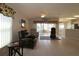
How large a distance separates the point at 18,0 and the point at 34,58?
0.97 m

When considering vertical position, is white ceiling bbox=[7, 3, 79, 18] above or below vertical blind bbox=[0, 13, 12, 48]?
above

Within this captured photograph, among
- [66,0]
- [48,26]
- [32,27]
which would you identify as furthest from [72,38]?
[66,0]

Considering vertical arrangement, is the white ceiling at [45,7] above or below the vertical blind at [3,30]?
above

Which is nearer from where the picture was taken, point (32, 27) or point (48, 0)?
point (48, 0)

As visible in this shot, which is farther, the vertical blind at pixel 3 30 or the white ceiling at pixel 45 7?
the white ceiling at pixel 45 7

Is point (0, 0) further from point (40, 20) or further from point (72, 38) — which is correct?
point (40, 20)

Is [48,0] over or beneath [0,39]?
over

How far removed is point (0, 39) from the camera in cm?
470

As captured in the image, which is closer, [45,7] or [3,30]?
[3,30]

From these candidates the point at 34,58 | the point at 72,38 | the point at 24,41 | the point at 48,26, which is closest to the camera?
the point at 34,58

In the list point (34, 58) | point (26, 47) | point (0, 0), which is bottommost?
point (26, 47)

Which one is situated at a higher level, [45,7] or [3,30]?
[45,7]

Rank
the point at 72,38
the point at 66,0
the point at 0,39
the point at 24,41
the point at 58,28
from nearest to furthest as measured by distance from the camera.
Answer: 1. the point at 66,0
2. the point at 0,39
3. the point at 24,41
4. the point at 72,38
5. the point at 58,28

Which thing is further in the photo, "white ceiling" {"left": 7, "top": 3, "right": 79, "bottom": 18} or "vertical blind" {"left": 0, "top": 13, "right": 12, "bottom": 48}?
"white ceiling" {"left": 7, "top": 3, "right": 79, "bottom": 18}
